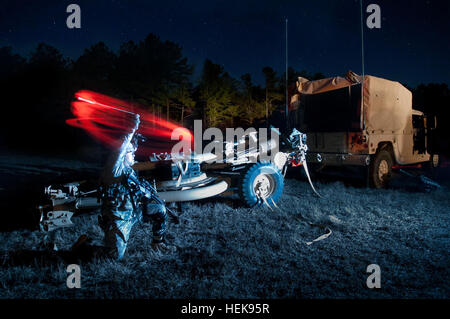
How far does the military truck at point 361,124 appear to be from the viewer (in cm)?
745

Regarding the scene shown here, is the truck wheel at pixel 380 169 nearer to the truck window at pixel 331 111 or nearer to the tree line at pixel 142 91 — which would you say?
the truck window at pixel 331 111

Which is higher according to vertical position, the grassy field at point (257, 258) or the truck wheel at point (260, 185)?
the truck wheel at point (260, 185)

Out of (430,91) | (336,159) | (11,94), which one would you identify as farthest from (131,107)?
(430,91)

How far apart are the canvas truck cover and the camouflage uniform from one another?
20.2 ft

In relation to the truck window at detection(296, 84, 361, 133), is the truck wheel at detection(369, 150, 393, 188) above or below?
below

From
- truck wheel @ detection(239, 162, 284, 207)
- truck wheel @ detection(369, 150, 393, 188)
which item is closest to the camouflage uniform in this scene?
truck wheel @ detection(239, 162, 284, 207)

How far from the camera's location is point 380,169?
25.6 feet

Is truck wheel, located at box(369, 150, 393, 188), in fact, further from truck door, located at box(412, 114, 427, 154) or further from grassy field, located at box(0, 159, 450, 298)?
grassy field, located at box(0, 159, 450, 298)

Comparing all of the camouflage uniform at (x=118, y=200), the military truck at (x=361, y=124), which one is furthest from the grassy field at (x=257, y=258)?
the military truck at (x=361, y=124)

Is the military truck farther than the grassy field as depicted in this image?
Yes

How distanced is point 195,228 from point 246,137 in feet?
7.78

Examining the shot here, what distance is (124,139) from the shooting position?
11.0 feet

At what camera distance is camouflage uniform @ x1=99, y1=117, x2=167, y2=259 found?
10.8 feet
